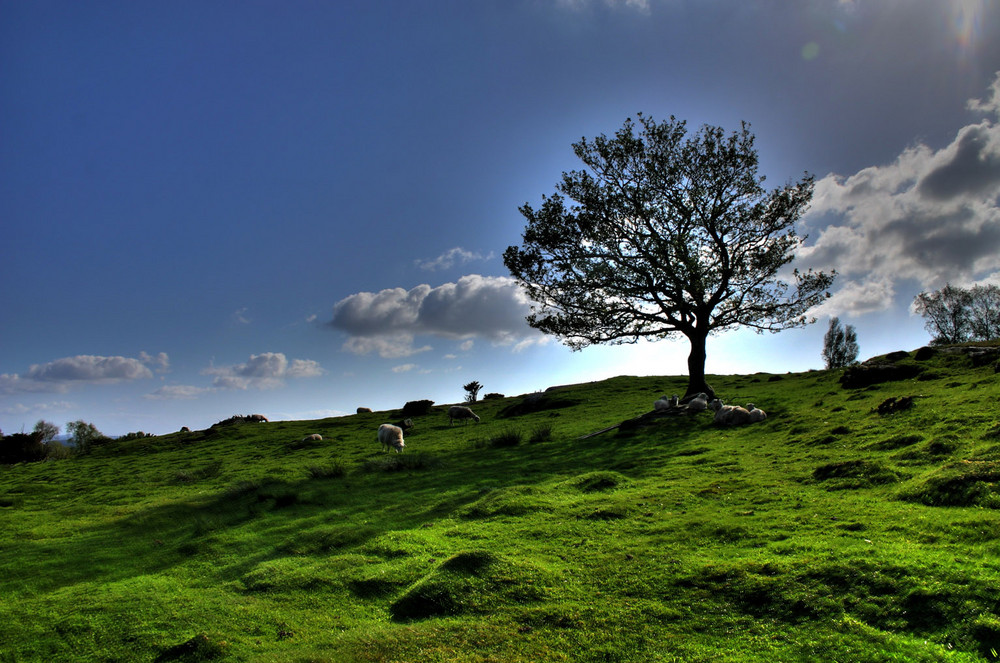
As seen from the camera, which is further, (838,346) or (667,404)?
(838,346)

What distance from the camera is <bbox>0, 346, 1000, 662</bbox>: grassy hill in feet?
18.0

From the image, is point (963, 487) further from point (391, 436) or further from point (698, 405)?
point (391, 436)

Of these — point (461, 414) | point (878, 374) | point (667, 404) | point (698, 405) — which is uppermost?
point (878, 374)

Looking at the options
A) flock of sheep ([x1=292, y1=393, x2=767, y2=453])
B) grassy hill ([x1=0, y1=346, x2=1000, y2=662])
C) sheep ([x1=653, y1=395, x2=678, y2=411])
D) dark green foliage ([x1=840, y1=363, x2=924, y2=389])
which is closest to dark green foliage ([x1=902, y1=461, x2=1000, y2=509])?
grassy hill ([x1=0, y1=346, x2=1000, y2=662])

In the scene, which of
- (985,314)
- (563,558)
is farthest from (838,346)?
(563,558)

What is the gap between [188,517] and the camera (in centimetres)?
1314

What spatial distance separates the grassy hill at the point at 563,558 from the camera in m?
5.47

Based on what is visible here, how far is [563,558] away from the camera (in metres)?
8.25

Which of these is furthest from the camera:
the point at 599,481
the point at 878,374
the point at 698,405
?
the point at 878,374

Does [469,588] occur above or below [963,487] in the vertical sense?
below

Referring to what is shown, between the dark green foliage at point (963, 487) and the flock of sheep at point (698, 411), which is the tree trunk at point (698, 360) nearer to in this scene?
the flock of sheep at point (698, 411)

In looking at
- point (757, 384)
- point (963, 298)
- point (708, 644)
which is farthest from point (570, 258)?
point (963, 298)

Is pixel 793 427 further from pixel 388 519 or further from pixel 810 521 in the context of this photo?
pixel 388 519

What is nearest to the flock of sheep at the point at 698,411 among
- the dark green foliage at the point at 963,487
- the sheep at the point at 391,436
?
the sheep at the point at 391,436
